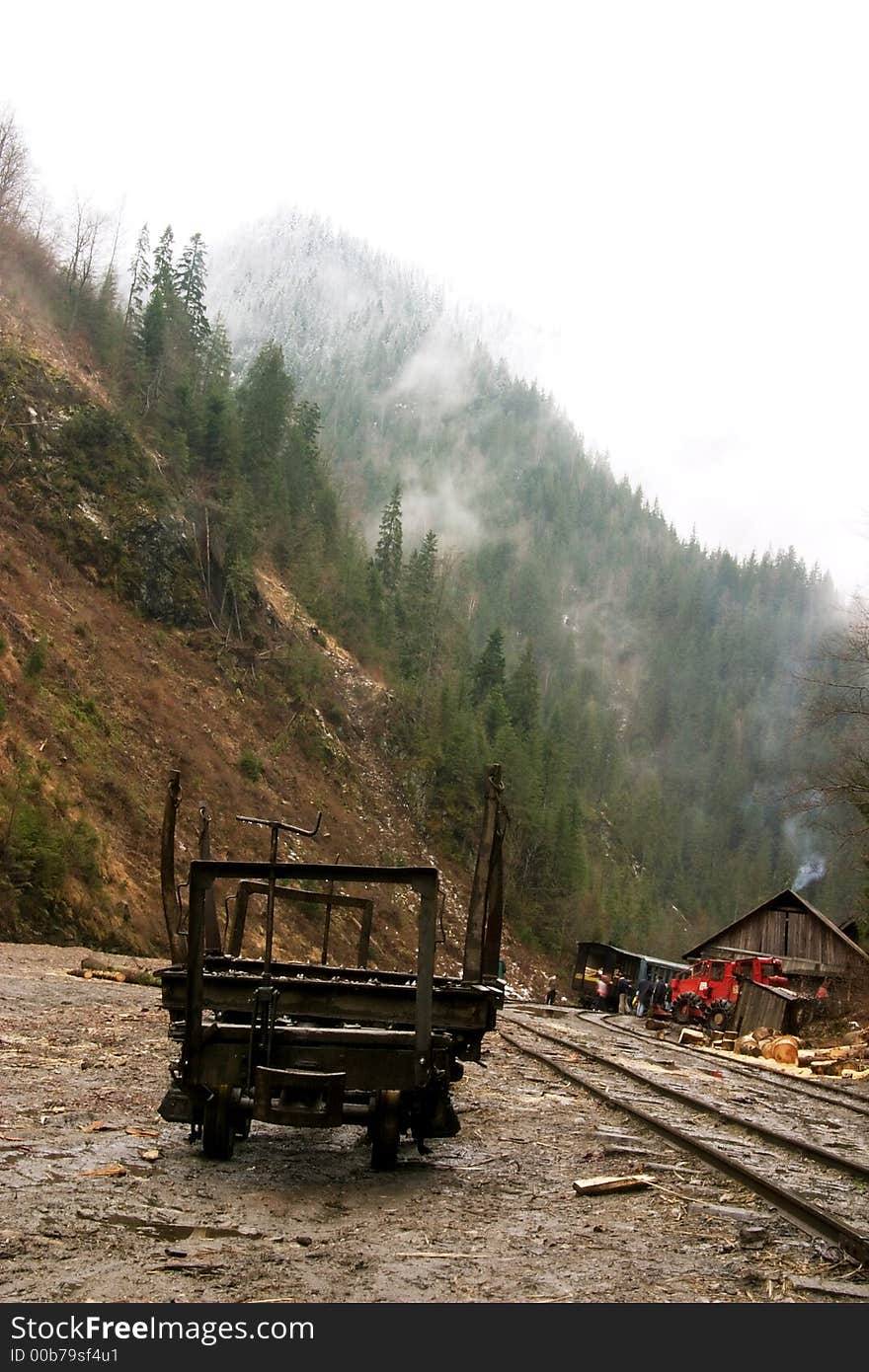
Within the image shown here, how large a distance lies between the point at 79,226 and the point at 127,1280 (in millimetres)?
75425

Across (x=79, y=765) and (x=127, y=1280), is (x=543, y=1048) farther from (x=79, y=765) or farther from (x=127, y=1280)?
(x=79, y=765)

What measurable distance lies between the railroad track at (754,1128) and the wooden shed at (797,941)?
87.8 ft

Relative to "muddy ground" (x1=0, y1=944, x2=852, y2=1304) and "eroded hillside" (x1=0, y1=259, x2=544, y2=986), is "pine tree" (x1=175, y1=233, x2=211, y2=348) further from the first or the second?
"muddy ground" (x1=0, y1=944, x2=852, y2=1304)

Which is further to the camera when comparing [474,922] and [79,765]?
[79,765]

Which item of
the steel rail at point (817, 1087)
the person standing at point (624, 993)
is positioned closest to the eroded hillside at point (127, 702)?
the person standing at point (624, 993)

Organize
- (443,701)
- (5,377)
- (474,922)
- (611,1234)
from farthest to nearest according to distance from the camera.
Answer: (443,701), (5,377), (474,922), (611,1234)

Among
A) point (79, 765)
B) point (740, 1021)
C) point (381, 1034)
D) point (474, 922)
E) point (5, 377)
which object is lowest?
point (740, 1021)

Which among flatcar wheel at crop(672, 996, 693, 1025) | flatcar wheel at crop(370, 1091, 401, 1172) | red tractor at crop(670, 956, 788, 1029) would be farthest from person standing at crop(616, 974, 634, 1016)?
flatcar wheel at crop(370, 1091, 401, 1172)

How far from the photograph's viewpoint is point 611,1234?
16.8 ft

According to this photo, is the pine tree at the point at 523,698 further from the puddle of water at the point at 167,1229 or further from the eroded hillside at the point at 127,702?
the puddle of water at the point at 167,1229

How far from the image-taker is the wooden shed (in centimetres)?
4153

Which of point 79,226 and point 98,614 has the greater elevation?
point 79,226

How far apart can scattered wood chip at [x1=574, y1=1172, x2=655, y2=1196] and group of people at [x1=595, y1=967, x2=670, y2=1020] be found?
36527 mm
